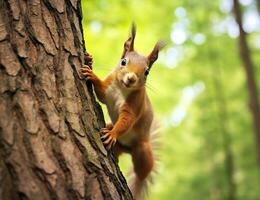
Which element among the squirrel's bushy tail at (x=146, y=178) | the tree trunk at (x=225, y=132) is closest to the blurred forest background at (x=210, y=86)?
the tree trunk at (x=225, y=132)

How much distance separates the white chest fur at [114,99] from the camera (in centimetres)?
328

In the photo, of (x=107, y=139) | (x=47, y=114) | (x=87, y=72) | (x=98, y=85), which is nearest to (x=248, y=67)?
(x=98, y=85)

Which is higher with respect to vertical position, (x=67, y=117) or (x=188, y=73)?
(x=188, y=73)

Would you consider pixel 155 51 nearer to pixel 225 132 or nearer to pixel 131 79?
pixel 131 79

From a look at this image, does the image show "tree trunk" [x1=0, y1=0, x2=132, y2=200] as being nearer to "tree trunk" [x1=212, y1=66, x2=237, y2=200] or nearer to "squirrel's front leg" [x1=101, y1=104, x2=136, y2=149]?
"squirrel's front leg" [x1=101, y1=104, x2=136, y2=149]

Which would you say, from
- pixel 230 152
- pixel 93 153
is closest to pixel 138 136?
pixel 93 153

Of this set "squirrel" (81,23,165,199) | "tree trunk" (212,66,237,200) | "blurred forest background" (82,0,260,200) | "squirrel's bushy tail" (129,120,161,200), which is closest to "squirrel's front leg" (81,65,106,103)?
"squirrel" (81,23,165,199)

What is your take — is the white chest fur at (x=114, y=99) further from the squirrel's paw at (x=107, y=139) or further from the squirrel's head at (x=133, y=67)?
the squirrel's paw at (x=107, y=139)

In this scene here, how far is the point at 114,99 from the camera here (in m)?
3.30

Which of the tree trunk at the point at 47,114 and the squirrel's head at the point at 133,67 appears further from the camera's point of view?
the squirrel's head at the point at 133,67

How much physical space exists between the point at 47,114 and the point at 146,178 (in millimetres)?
1819

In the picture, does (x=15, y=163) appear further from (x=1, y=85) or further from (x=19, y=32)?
(x=19, y=32)

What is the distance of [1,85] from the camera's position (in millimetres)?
1940

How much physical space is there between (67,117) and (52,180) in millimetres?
344
